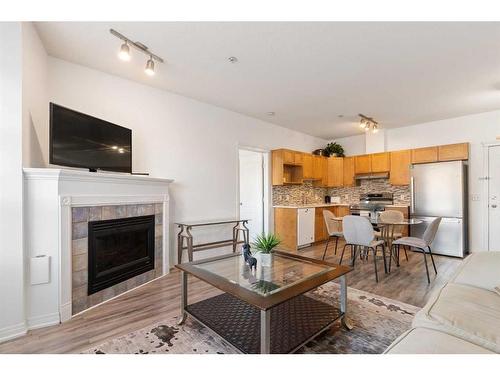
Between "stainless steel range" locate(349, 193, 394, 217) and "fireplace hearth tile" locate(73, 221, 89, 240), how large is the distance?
496 centimetres

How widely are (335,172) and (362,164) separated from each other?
2.07 feet

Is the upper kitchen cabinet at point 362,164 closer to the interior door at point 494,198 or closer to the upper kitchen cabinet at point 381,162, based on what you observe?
the upper kitchen cabinet at point 381,162

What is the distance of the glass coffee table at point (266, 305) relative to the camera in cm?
156

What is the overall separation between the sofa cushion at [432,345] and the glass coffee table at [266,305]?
61 cm

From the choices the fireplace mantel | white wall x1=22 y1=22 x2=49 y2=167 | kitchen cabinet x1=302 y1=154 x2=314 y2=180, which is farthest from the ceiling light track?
kitchen cabinet x1=302 y1=154 x2=314 y2=180

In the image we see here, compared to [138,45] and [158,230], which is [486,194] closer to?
[158,230]

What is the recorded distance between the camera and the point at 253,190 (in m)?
5.48

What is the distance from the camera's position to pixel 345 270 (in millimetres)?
1971

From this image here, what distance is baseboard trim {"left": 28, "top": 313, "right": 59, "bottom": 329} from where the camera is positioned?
2.01m

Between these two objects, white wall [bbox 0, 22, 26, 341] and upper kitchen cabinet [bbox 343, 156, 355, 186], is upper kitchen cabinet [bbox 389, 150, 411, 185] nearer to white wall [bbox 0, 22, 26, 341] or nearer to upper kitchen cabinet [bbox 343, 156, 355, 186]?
upper kitchen cabinet [bbox 343, 156, 355, 186]
